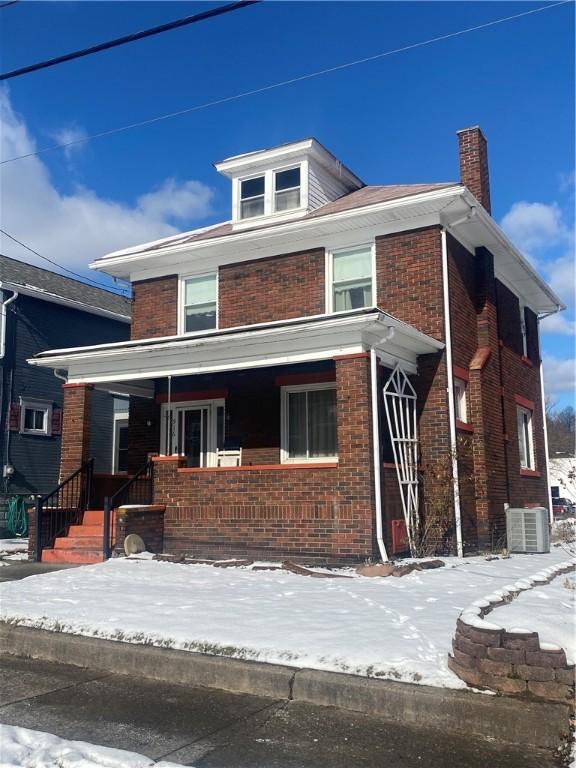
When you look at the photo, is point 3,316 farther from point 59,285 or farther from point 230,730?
point 230,730

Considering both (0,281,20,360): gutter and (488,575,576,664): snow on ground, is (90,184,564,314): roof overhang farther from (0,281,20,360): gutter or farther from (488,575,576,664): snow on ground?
(488,575,576,664): snow on ground

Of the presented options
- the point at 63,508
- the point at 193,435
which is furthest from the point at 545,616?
the point at 193,435

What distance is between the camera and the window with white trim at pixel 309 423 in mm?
13094

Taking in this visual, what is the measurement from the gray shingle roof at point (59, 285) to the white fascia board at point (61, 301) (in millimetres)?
187

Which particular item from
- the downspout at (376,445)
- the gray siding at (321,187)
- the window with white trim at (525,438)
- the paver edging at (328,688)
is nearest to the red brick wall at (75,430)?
the downspout at (376,445)

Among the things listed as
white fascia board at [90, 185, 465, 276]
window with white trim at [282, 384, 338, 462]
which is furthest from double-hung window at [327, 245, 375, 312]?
window with white trim at [282, 384, 338, 462]

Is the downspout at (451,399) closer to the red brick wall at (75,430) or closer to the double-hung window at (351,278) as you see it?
the double-hung window at (351,278)

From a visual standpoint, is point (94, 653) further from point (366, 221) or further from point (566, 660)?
point (366, 221)

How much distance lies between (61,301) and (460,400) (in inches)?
489

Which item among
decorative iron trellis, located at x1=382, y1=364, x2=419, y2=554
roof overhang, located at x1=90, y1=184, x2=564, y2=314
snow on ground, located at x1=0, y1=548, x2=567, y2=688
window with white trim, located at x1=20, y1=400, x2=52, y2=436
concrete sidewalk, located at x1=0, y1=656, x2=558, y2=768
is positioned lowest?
concrete sidewalk, located at x1=0, y1=656, x2=558, y2=768

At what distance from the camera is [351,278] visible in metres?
13.8

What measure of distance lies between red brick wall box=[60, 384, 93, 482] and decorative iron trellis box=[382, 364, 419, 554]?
567 cm

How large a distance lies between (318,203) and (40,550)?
9185mm

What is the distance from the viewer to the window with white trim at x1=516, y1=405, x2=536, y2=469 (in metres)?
17.0
